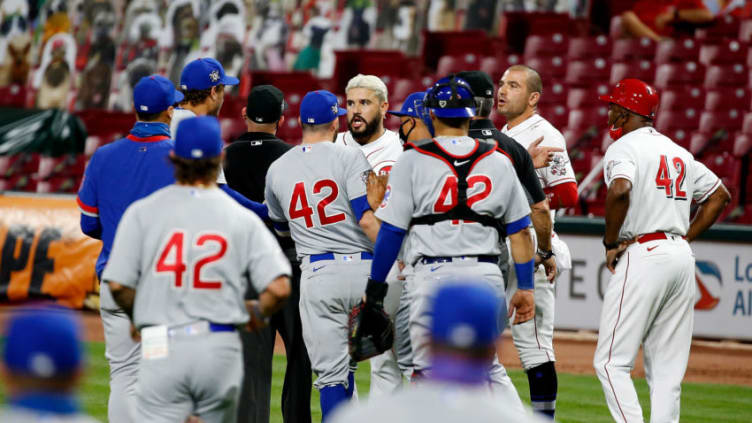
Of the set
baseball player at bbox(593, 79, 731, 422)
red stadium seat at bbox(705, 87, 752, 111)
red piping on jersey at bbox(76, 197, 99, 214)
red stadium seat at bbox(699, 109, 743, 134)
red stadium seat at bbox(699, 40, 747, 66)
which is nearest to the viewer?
red piping on jersey at bbox(76, 197, 99, 214)

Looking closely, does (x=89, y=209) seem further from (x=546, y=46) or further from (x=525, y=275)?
(x=546, y=46)

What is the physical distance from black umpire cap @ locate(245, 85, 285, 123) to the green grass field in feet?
7.28

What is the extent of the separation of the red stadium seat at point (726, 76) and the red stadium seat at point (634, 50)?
94cm

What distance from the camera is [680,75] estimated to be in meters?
14.5

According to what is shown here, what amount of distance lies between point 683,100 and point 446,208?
9.93 meters

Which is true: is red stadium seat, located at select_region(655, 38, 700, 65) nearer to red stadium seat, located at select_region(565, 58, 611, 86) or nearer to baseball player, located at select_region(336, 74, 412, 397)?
red stadium seat, located at select_region(565, 58, 611, 86)

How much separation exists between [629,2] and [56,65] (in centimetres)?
1047

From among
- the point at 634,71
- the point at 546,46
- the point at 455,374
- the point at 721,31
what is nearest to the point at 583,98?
the point at 634,71

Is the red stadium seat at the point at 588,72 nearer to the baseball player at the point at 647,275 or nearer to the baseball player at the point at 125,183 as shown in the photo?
the baseball player at the point at 647,275

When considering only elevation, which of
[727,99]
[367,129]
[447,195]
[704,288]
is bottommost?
[704,288]

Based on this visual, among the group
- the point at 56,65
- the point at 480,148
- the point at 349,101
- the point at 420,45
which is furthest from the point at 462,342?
the point at 56,65

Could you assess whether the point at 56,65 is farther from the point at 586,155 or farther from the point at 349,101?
the point at 349,101

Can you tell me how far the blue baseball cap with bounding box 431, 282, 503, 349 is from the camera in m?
2.48

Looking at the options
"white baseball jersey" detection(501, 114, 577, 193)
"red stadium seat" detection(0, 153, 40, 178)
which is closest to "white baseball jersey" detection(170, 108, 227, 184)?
"white baseball jersey" detection(501, 114, 577, 193)
